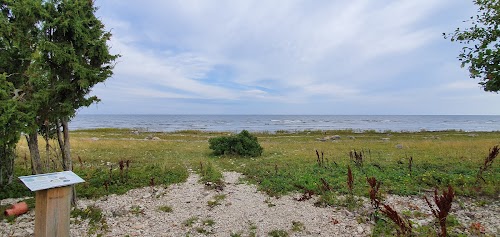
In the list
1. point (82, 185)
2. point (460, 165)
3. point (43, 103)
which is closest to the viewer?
point (43, 103)

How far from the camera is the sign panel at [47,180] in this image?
15.7 ft

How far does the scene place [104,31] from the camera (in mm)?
8125

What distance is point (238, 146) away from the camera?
748 inches

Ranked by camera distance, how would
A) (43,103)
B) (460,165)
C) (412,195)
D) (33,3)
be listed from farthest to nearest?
(460,165) → (412,195) → (43,103) → (33,3)

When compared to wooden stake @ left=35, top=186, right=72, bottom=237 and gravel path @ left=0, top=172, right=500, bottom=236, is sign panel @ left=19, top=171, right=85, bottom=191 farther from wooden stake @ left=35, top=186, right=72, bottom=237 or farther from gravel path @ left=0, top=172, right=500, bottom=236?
gravel path @ left=0, top=172, right=500, bottom=236

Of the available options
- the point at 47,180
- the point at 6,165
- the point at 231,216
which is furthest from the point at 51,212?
the point at 6,165

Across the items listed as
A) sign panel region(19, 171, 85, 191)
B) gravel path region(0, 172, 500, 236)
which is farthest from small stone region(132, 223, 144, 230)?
sign panel region(19, 171, 85, 191)

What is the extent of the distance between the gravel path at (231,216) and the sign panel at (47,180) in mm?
2240

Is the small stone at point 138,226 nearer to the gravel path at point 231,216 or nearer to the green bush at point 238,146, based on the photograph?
the gravel path at point 231,216

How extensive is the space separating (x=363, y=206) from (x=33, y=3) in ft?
34.2

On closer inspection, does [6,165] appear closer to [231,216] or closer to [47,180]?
[47,180]

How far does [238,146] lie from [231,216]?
1103cm

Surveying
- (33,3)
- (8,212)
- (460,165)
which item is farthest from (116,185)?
(460,165)

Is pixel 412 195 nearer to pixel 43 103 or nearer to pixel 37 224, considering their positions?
pixel 37 224
